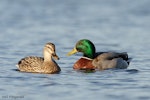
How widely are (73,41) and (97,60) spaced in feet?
17.0

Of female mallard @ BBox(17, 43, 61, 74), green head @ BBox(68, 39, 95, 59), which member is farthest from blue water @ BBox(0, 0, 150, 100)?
green head @ BBox(68, 39, 95, 59)

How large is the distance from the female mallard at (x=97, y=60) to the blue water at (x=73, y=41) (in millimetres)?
314

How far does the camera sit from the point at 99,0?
38.7 meters

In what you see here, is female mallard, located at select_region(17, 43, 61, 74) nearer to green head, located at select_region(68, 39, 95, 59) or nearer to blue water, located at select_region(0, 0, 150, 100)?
blue water, located at select_region(0, 0, 150, 100)

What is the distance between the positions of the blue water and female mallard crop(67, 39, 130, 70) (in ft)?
1.03

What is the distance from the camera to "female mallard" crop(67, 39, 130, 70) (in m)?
19.1

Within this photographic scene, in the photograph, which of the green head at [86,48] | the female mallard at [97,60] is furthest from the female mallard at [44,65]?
the green head at [86,48]

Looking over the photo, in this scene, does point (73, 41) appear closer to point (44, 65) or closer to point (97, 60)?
point (97, 60)

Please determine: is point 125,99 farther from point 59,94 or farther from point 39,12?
point 39,12

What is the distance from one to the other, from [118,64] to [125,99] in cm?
473

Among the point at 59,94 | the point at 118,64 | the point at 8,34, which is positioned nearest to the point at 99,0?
the point at 8,34

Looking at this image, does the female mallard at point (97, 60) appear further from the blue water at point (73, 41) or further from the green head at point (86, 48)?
the blue water at point (73, 41)

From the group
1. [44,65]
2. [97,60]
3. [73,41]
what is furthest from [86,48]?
[73,41]

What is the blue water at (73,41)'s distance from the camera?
50.1 ft
